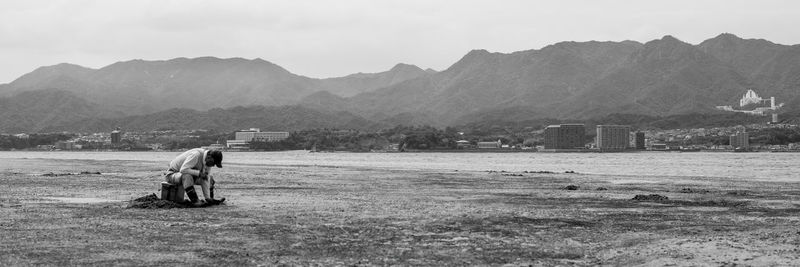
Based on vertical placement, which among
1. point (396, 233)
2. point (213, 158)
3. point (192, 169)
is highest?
point (213, 158)

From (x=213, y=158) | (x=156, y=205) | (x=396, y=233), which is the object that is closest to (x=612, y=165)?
(x=213, y=158)

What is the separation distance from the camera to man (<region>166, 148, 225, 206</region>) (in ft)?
67.8

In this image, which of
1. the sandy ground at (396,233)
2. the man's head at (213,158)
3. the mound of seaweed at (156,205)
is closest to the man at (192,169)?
the man's head at (213,158)

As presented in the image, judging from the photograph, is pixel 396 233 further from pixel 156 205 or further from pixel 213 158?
pixel 156 205

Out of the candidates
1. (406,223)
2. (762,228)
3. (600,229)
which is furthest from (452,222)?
(762,228)

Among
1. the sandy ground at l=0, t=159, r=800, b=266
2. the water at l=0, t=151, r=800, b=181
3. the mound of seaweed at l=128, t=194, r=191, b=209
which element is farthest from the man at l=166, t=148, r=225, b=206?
the water at l=0, t=151, r=800, b=181

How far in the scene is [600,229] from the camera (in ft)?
54.7

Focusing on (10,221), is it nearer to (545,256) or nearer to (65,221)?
(65,221)

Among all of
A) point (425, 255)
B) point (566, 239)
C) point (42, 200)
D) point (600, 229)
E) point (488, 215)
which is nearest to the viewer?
point (425, 255)

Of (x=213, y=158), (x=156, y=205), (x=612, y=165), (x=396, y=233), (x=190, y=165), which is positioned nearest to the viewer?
(x=396, y=233)

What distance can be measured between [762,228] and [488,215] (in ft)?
18.5

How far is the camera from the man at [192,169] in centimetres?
2067

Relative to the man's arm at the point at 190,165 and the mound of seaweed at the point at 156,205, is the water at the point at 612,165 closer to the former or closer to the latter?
the man's arm at the point at 190,165

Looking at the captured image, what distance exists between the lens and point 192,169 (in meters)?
20.7
